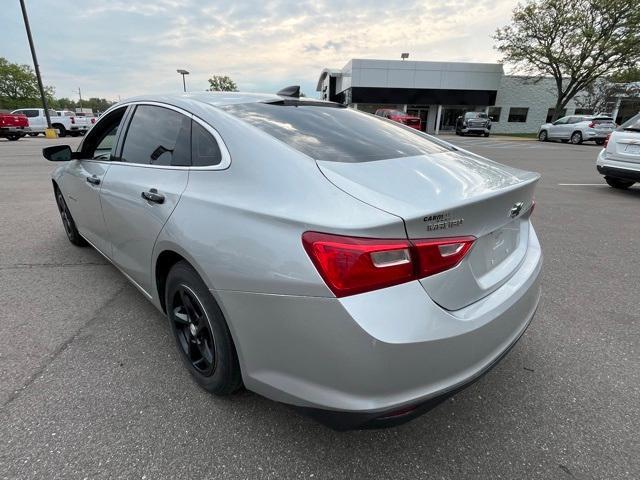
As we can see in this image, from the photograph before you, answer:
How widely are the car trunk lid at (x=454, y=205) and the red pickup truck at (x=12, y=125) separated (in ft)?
91.7

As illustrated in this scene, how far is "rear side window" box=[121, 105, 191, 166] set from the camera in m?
2.31

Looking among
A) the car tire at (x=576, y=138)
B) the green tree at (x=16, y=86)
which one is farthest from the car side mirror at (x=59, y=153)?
the green tree at (x=16, y=86)

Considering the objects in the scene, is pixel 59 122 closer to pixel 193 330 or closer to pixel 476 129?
pixel 476 129

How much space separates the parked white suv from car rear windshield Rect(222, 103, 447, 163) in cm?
683

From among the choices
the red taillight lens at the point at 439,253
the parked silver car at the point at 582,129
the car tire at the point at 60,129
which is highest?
the red taillight lens at the point at 439,253

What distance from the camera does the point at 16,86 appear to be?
7681cm

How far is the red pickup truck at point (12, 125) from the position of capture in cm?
2248

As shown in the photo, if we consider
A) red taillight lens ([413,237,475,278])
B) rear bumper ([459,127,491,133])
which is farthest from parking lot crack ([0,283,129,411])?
rear bumper ([459,127,491,133])

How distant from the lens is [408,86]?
37.7 metres

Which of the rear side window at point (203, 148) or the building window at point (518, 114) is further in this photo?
the building window at point (518, 114)

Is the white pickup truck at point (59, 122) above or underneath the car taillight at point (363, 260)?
underneath

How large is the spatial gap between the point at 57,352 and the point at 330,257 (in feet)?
7.20

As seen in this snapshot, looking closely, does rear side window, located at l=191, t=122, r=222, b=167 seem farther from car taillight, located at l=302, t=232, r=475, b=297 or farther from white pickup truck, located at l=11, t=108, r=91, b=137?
white pickup truck, located at l=11, t=108, r=91, b=137

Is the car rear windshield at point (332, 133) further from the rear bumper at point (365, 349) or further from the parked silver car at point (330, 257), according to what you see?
the rear bumper at point (365, 349)
